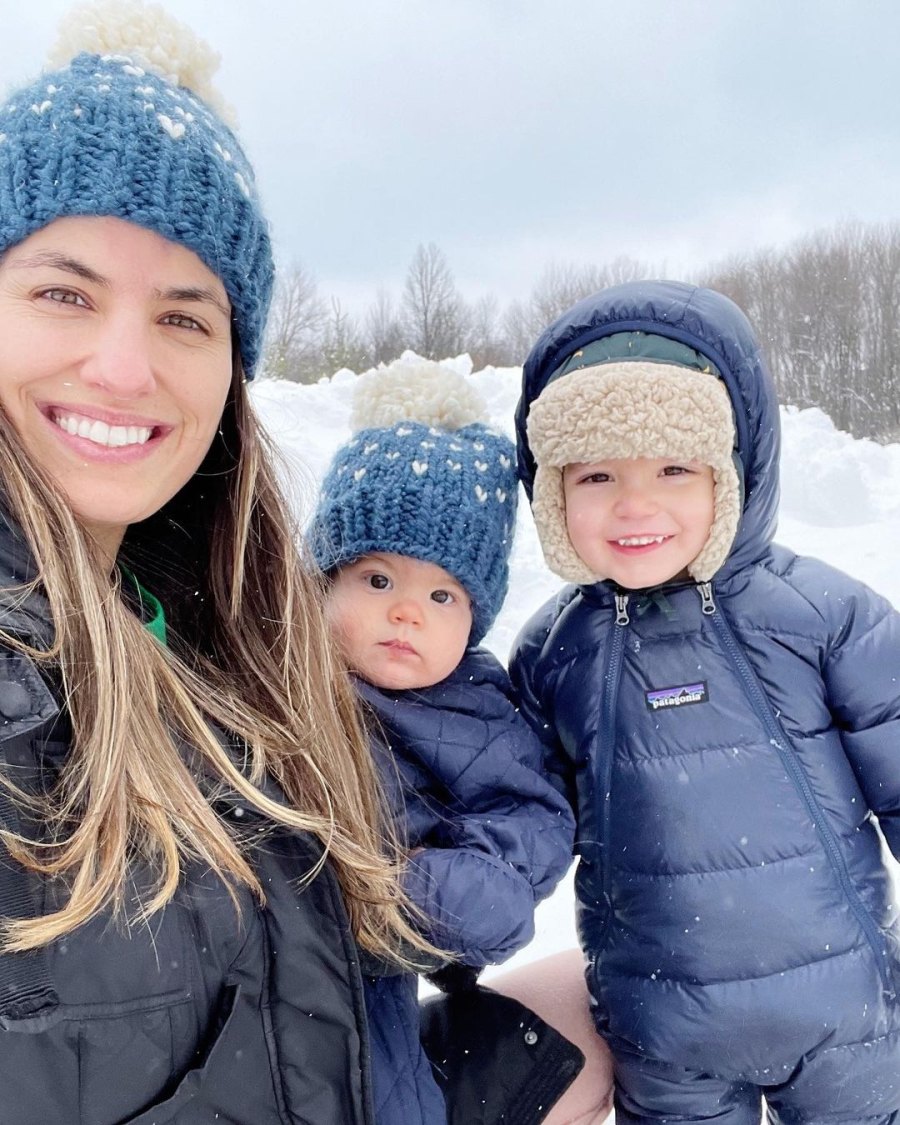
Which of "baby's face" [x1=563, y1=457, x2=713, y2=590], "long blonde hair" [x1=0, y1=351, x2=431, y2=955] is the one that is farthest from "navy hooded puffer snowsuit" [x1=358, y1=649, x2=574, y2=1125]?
"baby's face" [x1=563, y1=457, x2=713, y2=590]

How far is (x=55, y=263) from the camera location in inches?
55.4

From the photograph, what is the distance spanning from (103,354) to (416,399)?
0.83 metres

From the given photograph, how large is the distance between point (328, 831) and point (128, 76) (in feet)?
4.42

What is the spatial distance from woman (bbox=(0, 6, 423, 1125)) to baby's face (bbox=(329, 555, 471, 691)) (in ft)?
0.63

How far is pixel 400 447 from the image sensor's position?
6.58ft

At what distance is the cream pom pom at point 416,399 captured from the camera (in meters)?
2.10

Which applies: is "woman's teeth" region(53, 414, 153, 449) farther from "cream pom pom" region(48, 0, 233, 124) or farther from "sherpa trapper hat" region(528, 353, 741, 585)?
"sherpa trapper hat" region(528, 353, 741, 585)

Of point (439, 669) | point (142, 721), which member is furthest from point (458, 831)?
point (142, 721)

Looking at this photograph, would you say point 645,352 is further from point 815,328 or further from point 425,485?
point 815,328

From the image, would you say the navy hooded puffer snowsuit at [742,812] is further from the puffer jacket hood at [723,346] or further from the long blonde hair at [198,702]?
the long blonde hair at [198,702]

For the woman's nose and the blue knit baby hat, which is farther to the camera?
the blue knit baby hat

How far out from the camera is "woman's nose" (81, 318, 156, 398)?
4.71ft

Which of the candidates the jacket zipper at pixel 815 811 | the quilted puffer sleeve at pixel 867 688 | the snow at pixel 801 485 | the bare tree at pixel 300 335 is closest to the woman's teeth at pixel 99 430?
the jacket zipper at pixel 815 811

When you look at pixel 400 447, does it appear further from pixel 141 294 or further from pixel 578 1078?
pixel 578 1078
